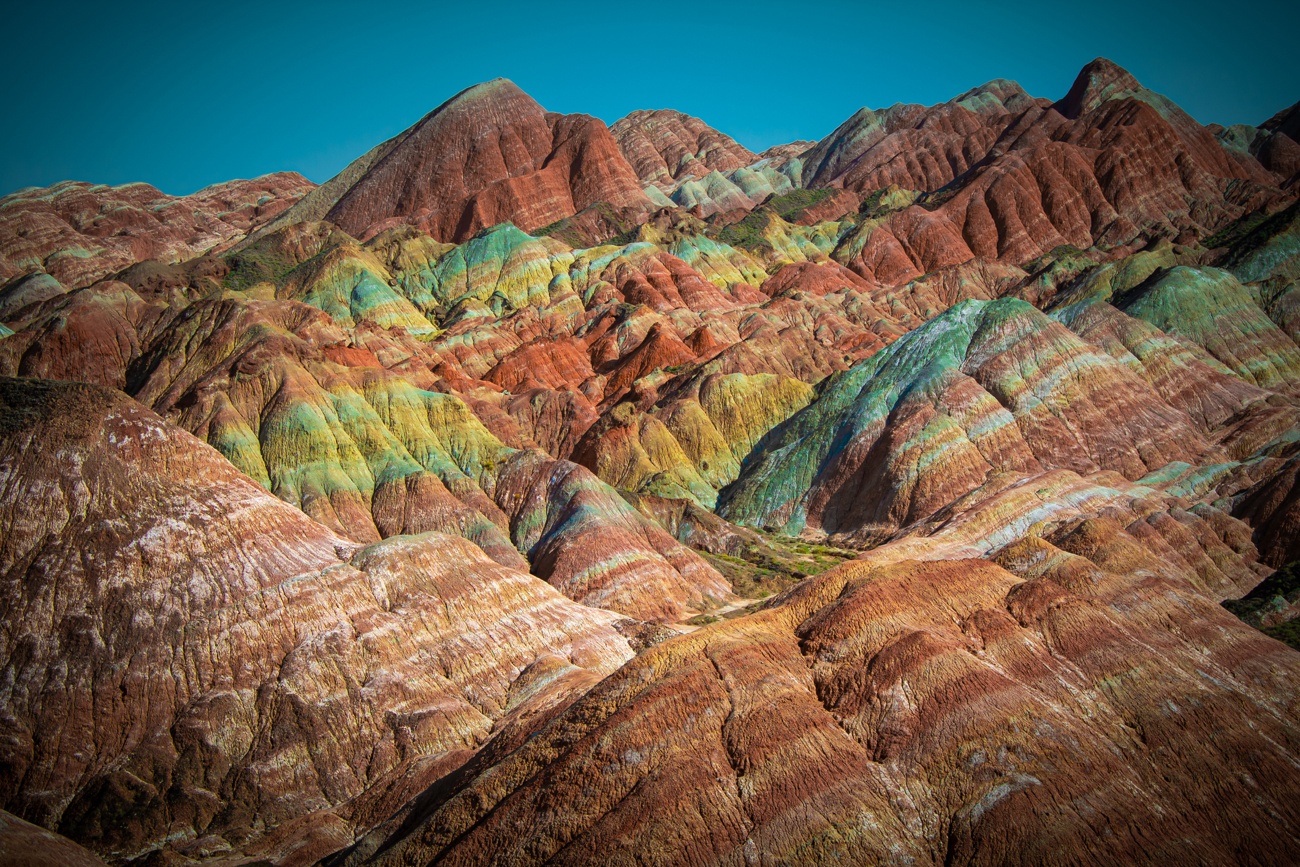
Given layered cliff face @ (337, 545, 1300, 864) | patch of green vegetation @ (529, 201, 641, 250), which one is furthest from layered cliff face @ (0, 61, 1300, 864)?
patch of green vegetation @ (529, 201, 641, 250)

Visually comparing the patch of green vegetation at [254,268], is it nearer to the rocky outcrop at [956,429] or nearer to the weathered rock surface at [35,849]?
the rocky outcrop at [956,429]

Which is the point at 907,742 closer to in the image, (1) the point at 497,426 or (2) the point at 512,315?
(1) the point at 497,426

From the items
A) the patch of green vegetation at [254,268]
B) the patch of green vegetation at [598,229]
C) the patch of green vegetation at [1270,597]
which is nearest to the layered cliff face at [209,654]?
the patch of green vegetation at [1270,597]

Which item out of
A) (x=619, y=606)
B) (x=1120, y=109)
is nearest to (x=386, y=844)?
(x=619, y=606)

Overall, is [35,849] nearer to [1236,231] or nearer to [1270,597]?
[1270,597]

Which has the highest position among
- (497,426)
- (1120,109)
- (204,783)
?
(1120,109)

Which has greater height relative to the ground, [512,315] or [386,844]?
[512,315]

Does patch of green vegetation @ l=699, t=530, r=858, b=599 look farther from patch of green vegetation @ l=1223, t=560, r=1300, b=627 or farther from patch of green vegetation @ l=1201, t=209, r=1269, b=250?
patch of green vegetation @ l=1201, t=209, r=1269, b=250

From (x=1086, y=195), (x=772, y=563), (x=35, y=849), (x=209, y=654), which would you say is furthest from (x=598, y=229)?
(x=35, y=849)
